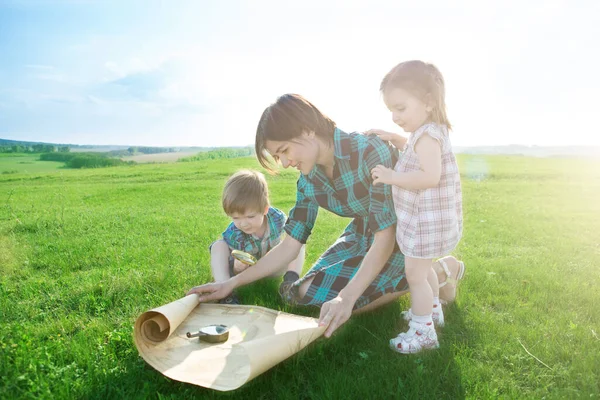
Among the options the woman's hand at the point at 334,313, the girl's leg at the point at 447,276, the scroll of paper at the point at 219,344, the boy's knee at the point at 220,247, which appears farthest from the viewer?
the boy's knee at the point at 220,247

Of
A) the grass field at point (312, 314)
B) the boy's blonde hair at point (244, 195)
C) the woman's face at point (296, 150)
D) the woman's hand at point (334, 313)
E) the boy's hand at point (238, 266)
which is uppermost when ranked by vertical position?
the woman's face at point (296, 150)

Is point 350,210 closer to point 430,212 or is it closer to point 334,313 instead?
point 430,212

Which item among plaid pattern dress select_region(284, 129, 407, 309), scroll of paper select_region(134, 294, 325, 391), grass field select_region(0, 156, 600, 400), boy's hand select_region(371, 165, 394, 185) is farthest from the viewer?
plaid pattern dress select_region(284, 129, 407, 309)

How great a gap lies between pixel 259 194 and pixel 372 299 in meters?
1.53

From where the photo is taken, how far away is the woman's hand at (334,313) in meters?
2.99

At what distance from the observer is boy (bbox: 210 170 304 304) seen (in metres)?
4.57

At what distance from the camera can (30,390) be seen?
9.21 ft

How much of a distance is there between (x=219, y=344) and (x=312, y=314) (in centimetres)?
102

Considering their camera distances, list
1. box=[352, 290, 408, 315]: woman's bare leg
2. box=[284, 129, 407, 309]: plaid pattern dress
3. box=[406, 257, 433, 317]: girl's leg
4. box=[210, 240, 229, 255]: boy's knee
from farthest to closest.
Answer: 1. box=[210, 240, 229, 255]: boy's knee
2. box=[352, 290, 408, 315]: woman's bare leg
3. box=[284, 129, 407, 309]: plaid pattern dress
4. box=[406, 257, 433, 317]: girl's leg

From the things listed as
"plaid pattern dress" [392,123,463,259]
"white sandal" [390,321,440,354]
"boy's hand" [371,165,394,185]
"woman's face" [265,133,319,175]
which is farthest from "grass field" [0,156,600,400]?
"woman's face" [265,133,319,175]

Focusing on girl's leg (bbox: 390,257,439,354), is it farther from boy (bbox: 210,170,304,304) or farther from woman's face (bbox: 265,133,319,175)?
boy (bbox: 210,170,304,304)

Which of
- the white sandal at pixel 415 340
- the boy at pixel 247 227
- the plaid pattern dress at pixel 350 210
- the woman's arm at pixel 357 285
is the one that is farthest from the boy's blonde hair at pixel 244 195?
the white sandal at pixel 415 340

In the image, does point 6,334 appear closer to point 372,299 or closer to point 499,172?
point 372,299

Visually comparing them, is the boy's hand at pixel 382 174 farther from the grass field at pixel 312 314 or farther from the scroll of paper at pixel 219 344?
the grass field at pixel 312 314
